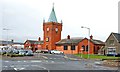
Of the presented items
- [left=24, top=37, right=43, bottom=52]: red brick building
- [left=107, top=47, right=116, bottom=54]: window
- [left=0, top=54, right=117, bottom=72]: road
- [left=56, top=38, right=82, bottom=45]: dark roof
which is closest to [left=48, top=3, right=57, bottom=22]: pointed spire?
[left=56, top=38, right=82, bottom=45]: dark roof

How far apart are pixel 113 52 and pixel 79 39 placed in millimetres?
16382

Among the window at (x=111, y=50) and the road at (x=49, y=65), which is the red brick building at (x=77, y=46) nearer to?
the window at (x=111, y=50)

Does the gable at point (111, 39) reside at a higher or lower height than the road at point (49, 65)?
higher

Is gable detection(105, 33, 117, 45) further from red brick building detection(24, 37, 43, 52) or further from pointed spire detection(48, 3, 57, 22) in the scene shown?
red brick building detection(24, 37, 43, 52)

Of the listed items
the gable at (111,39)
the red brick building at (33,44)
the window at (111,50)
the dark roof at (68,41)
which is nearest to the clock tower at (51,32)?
the dark roof at (68,41)

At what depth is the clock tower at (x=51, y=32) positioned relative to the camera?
327 ft

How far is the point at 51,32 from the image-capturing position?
100125 mm

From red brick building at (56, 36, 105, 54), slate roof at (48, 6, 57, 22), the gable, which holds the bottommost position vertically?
red brick building at (56, 36, 105, 54)

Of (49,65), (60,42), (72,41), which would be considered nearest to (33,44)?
(60,42)

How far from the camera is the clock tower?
3927 inches

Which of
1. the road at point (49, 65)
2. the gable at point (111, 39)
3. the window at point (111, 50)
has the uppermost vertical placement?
the gable at point (111, 39)

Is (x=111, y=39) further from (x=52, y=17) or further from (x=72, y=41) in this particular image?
(x=52, y=17)

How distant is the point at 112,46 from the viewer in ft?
271

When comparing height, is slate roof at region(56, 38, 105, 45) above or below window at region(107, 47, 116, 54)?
above
